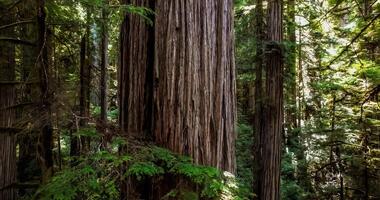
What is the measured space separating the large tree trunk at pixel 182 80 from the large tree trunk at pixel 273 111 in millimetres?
5903

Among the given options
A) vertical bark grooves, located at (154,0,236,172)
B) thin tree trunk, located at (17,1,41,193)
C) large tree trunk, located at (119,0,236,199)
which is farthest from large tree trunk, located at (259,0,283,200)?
vertical bark grooves, located at (154,0,236,172)

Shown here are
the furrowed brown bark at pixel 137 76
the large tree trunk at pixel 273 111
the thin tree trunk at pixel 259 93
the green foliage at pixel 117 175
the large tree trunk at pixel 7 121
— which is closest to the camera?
the green foliage at pixel 117 175

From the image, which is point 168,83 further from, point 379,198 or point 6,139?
point 379,198

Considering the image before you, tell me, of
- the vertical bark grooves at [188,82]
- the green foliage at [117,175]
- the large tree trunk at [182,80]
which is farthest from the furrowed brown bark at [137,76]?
the green foliage at [117,175]

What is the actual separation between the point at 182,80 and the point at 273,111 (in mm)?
6432

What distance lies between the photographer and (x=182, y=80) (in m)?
3.12

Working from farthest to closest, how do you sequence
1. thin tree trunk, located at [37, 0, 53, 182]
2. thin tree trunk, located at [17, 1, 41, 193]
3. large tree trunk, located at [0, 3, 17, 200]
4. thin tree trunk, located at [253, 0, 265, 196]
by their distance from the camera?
thin tree trunk, located at [253, 0, 265, 196] → large tree trunk, located at [0, 3, 17, 200] → thin tree trunk, located at [17, 1, 41, 193] → thin tree trunk, located at [37, 0, 53, 182]

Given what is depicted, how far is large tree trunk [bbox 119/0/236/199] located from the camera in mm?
3113

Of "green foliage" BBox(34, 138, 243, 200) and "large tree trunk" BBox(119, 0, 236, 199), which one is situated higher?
"large tree trunk" BBox(119, 0, 236, 199)

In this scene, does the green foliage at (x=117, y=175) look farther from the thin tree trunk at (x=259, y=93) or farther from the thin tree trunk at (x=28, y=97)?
the thin tree trunk at (x=259, y=93)

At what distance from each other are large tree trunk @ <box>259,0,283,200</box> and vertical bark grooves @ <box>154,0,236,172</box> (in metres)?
6.04

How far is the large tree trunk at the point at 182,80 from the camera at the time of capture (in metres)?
3.11

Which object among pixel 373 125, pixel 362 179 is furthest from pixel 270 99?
pixel 362 179

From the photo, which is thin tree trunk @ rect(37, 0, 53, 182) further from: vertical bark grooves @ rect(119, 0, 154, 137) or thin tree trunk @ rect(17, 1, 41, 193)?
vertical bark grooves @ rect(119, 0, 154, 137)
